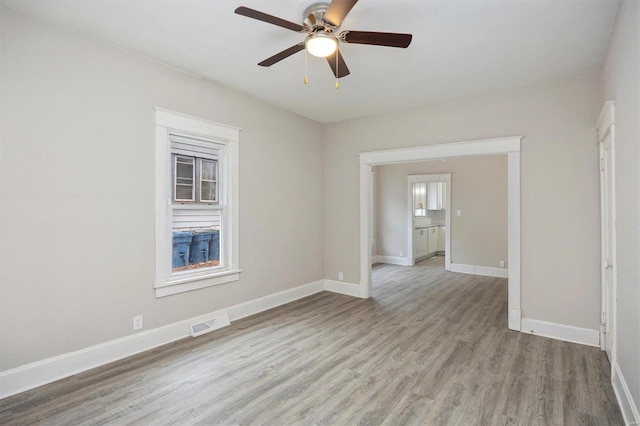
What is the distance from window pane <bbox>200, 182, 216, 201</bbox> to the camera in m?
3.78

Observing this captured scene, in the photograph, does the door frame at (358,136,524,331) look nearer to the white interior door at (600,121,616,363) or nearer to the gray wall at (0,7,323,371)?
the white interior door at (600,121,616,363)

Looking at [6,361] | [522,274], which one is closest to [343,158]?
[522,274]

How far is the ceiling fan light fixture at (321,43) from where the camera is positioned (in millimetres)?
2201

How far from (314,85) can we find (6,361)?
3.76 metres

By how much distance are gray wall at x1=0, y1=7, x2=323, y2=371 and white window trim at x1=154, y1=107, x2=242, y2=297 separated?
0.29 feet

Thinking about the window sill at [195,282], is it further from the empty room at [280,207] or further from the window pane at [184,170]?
the window pane at [184,170]

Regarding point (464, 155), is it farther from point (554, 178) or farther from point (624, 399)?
point (624, 399)

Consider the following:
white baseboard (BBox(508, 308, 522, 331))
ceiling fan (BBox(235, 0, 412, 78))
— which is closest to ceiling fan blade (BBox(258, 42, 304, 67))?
ceiling fan (BBox(235, 0, 412, 78))

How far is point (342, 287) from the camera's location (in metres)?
5.30

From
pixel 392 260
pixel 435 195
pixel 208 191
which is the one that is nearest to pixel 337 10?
pixel 208 191

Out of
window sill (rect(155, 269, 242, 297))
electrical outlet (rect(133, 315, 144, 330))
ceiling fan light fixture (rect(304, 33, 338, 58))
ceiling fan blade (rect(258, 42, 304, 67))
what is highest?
ceiling fan blade (rect(258, 42, 304, 67))

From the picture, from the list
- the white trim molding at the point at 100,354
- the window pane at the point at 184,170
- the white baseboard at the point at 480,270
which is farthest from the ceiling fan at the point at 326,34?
the white baseboard at the point at 480,270

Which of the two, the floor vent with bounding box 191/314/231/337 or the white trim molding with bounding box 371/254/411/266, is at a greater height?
the white trim molding with bounding box 371/254/411/266

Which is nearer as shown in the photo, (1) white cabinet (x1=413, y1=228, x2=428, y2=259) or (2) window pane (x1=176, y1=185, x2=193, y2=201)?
(2) window pane (x1=176, y1=185, x2=193, y2=201)
